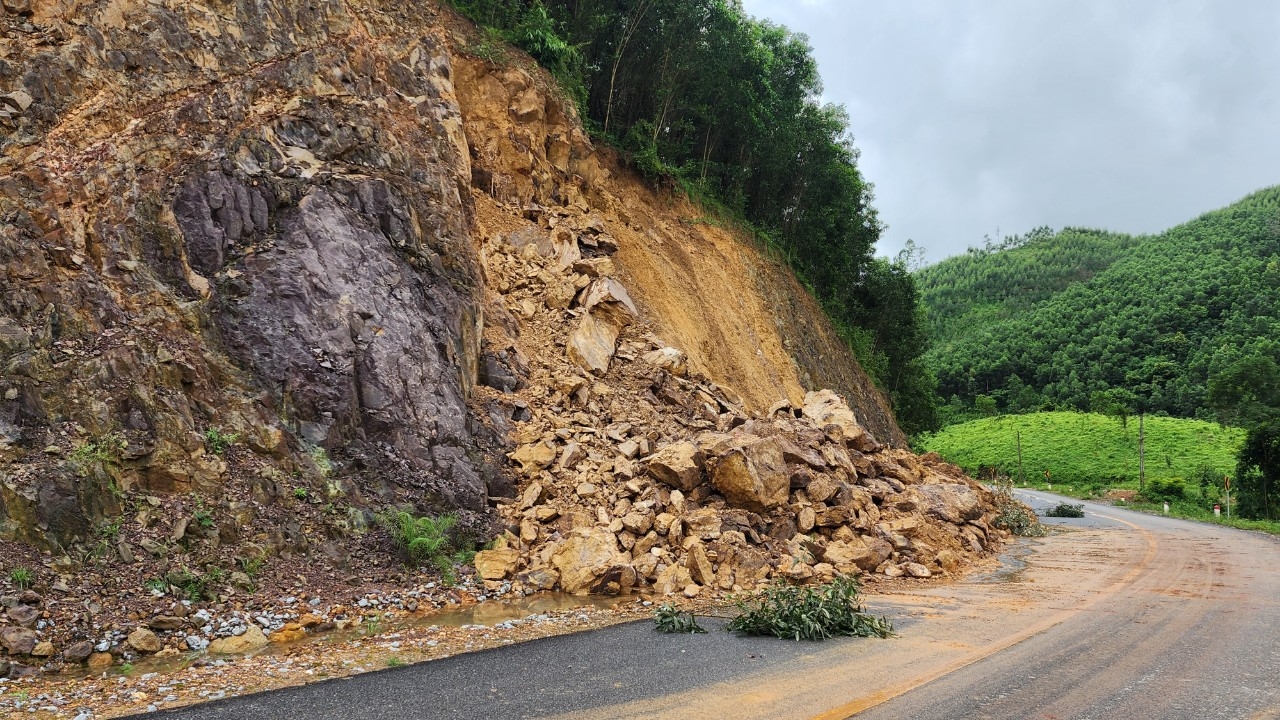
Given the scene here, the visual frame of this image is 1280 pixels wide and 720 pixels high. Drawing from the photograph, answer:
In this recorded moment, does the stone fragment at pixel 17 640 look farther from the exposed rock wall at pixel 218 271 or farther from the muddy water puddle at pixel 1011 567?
the muddy water puddle at pixel 1011 567

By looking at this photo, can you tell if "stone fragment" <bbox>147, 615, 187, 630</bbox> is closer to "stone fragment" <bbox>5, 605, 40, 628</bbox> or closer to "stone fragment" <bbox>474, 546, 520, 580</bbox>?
"stone fragment" <bbox>5, 605, 40, 628</bbox>

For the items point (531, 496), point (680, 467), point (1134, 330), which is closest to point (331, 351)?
point (531, 496)

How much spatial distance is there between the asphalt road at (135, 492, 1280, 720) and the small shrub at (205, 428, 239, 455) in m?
4.27

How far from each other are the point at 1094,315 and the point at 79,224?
3499 inches

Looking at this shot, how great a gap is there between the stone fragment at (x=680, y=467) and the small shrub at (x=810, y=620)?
346cm

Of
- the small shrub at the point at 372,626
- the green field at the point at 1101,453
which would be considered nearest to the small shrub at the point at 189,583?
the small shrub at the point at 372,626

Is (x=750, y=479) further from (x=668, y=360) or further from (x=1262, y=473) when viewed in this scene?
(x=1262, y=473)

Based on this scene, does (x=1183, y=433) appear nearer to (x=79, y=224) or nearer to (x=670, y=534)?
(x=670, y=534)

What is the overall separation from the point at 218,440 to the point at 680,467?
6617 millimetres

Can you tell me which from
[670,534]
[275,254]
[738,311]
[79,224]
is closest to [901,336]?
[738,311]

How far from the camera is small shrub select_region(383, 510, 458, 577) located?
30.6ft

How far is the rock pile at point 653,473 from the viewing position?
407 inches

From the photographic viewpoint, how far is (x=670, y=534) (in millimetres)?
10555

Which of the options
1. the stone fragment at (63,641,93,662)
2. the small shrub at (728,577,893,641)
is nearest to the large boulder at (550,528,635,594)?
the small shrub at (728,577,893,641)
